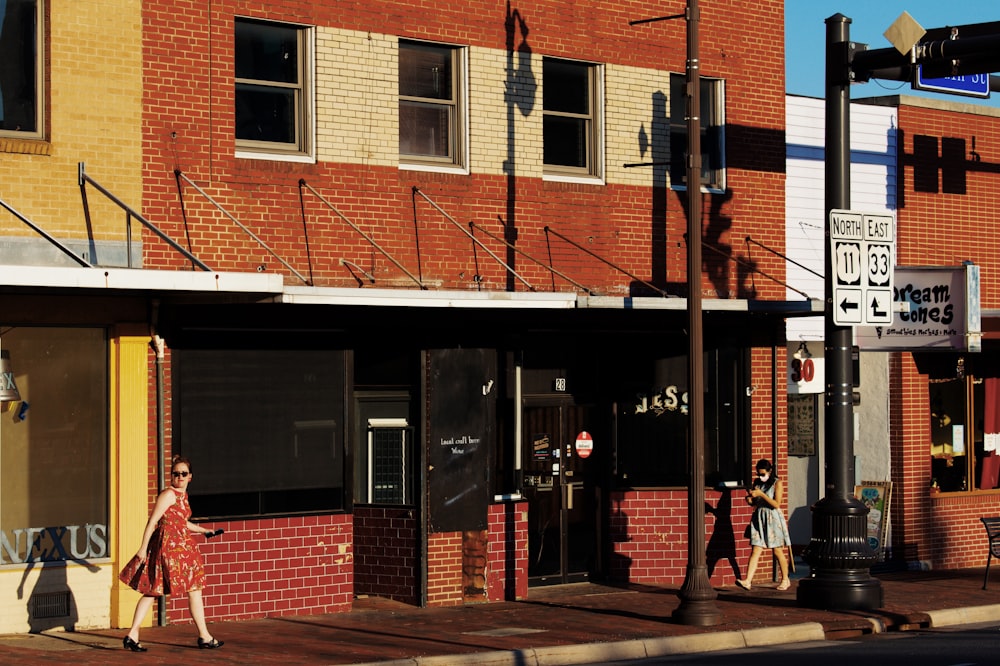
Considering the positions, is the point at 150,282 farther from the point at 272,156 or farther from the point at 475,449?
the point at 475,449

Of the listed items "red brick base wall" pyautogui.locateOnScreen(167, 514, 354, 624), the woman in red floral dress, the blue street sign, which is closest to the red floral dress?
the woman in red floral dress

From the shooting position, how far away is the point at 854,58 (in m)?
17.8

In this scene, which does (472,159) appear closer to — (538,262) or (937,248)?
(538,262)

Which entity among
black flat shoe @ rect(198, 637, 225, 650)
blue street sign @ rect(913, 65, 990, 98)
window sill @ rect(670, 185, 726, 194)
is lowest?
black flat shoe @ rect(198, 637, 225, 650)

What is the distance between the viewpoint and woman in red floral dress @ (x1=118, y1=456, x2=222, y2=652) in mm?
14055

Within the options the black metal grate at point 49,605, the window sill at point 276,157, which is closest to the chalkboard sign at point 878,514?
the window sill at point 276,157

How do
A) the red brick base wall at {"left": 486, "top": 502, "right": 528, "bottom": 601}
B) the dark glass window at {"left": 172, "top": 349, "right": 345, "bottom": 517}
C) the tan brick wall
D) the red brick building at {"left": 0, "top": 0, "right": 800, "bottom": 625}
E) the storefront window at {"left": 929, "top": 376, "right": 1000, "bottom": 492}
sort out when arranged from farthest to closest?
the storefront window at {"left": 929, "top": 376, "right": 1000, "bottom": 492} → the red brick base wall at {"left": 486, "top": 502, "right": 528, "bottom": 601} → the dark glass window at {"left": 172, "top": 349, "right": 345, "bottom": 517} → the red brick building at {"left": 0, "top": 0, "right": 800, "bottom": 625} → the tan brick wall

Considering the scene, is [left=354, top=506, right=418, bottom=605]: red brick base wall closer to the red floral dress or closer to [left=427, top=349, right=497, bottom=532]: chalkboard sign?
[left=427, top=349, right=497, bottom=532]: chalkboard sign

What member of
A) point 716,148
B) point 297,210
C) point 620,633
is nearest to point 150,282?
point 297,210

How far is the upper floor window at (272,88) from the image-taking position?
1666cm

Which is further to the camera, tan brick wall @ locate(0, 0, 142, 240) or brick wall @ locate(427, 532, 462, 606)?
brick wall @ locate(427, 532, 462, 606)

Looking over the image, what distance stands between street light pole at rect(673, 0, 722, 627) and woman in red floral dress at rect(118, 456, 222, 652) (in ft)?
16.3

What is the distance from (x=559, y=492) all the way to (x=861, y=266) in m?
4.62

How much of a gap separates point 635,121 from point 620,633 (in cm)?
686
